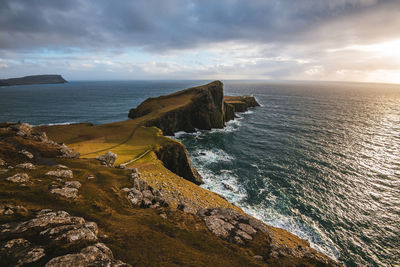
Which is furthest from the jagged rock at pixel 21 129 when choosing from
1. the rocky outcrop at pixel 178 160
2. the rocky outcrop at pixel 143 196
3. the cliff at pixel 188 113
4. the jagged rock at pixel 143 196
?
the cliff at pixel 188 113

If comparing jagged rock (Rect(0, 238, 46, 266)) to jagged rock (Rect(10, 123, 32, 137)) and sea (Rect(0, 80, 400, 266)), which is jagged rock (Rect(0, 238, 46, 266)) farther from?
sea (Rect(0, 80, 400, 266))

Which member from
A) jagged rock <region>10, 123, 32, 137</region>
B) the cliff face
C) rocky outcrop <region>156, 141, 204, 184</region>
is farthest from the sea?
jagged rock <region>10, 123, 32, 137</region>

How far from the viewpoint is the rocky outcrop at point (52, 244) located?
23.7 ft

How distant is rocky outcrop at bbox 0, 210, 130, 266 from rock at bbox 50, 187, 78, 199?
10.7 ft

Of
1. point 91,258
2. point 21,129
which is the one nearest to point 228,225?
point 91,258

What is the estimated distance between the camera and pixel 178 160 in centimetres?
Answer: 4034

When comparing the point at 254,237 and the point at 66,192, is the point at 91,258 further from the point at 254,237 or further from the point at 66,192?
the point at 254,237

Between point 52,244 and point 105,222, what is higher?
point 52,244

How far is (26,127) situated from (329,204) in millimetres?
53266

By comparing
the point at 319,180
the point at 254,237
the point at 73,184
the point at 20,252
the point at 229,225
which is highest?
the point at 20,252

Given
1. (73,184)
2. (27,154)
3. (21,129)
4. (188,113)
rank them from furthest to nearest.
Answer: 1. (188,113)
2. (21,129)
3. (27,154)
4. (73,184)

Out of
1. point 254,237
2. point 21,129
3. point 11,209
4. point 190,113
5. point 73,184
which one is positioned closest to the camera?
point 11,209

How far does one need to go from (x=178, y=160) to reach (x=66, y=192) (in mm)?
27158

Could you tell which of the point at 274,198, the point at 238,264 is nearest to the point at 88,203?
the point at 238,264
